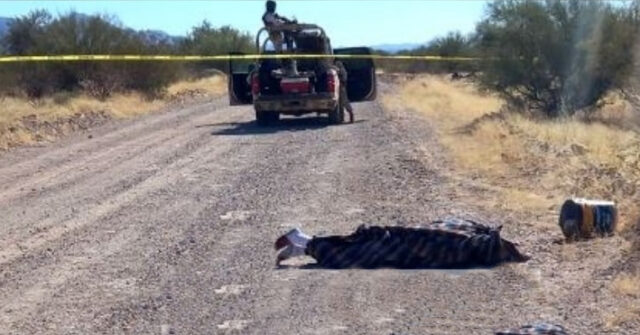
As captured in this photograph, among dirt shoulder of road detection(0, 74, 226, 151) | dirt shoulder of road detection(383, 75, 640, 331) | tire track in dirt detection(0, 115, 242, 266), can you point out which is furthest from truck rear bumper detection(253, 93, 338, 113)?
tire track in dirt detection(0, 115, 242, 266)

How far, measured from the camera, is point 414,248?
11.7 meters

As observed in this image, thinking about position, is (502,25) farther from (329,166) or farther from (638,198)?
(638,198)

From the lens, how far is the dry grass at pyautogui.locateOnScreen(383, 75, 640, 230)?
16.4 m

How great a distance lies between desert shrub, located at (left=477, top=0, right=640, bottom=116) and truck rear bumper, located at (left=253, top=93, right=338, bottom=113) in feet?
24.3

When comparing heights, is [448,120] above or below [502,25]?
below

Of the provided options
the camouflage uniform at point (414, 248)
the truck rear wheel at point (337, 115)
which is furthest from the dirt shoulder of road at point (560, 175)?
the truck rear wheel at point (337, 115)

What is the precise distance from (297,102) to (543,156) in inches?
430

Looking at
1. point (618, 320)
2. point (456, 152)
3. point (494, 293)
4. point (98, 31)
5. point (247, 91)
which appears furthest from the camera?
point (98, 31)

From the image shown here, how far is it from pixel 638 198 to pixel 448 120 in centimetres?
2011

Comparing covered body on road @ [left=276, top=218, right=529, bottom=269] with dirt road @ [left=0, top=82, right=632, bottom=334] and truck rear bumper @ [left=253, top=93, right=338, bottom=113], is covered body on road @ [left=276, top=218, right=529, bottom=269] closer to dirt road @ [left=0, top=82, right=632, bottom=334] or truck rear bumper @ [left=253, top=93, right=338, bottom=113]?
dirt road @ [left=0, top=82, right=632, bottom=334]

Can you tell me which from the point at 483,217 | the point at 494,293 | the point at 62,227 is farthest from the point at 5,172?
the point at 494,293

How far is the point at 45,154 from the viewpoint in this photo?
2508cm

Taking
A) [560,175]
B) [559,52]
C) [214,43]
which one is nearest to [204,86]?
[214,43]

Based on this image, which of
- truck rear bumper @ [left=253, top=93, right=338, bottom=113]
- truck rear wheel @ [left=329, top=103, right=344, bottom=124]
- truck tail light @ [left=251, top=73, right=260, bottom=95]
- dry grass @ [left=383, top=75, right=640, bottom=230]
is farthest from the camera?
truck rear wheel @ [left=329, top=103, right=344, bottom=124]
